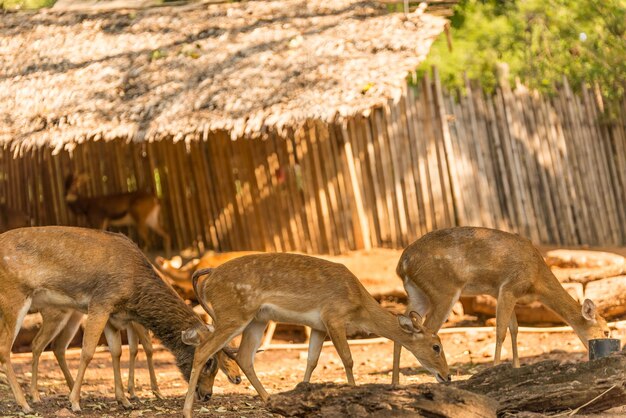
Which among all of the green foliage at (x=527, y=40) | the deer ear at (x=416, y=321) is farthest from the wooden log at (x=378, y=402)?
the green foliage at (x=527, y=40)

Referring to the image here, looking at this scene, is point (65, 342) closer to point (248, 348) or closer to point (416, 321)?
point (248, 348)

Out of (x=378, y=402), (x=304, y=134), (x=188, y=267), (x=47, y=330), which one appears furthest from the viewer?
(x=304, y=134)

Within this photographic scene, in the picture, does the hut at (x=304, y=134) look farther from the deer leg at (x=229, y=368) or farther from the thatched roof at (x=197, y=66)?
the deer leg at (x=229, y=368)

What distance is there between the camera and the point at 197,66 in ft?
50.1

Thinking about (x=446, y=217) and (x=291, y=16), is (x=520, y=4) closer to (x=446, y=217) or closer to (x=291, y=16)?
(x=291, y=16)

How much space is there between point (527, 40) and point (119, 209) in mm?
11540

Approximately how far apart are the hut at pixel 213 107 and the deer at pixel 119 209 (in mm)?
356

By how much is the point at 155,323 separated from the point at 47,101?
6.89 metres

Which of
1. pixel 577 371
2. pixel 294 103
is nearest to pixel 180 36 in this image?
pixel 294 103

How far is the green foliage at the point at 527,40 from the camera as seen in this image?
2128 cm

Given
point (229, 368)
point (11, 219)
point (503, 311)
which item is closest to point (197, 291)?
point (229, 368)

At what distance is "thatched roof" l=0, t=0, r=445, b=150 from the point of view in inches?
537

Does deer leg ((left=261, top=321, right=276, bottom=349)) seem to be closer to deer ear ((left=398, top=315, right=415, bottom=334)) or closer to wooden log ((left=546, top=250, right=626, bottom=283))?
wooden log ((left=546, top=250, right=626, bottom=283))

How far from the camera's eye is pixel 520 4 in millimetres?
24141
